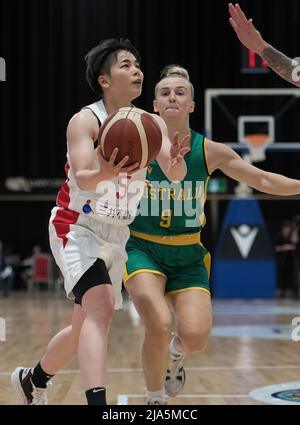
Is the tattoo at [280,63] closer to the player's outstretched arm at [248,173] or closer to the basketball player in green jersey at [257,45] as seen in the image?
the basketball player in green jersey at [257,45]

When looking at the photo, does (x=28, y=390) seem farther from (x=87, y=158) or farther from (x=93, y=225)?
(x=87, y=158)

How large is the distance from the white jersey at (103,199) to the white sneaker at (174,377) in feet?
4.79

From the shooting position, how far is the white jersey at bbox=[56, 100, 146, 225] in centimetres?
394

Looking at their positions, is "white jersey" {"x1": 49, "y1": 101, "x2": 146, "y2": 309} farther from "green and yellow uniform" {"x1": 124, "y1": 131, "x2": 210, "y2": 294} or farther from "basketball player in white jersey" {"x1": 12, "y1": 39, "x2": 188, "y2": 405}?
"green and yellow uniform" {"x1": 124, "y1": 131, "x2": 210, "y2": 294}

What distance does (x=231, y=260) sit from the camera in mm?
17500

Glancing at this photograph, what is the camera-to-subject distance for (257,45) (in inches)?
188

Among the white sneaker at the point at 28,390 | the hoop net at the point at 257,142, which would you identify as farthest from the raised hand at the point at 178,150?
the hoop net at the point at 257,142

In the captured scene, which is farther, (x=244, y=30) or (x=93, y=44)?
(x=93, y=44)

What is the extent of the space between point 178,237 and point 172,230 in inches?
2.3

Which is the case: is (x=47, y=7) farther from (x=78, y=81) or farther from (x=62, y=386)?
(x=62, y=386)

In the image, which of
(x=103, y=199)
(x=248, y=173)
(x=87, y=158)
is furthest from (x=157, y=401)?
(x=87, y=158)

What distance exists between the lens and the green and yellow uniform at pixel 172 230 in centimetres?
470

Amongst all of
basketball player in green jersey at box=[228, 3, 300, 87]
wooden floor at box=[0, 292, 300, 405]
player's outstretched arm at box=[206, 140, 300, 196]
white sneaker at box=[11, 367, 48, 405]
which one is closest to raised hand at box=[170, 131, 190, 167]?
player's outstretched arm at box=[206, 140, 300, 196]

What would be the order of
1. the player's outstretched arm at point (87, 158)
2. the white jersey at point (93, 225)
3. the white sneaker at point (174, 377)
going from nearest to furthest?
1. the player's outstretched arm at point (87, 158)
2. the white jersey at point (93, 225)
3. the white sneaker at point (174, 377)
